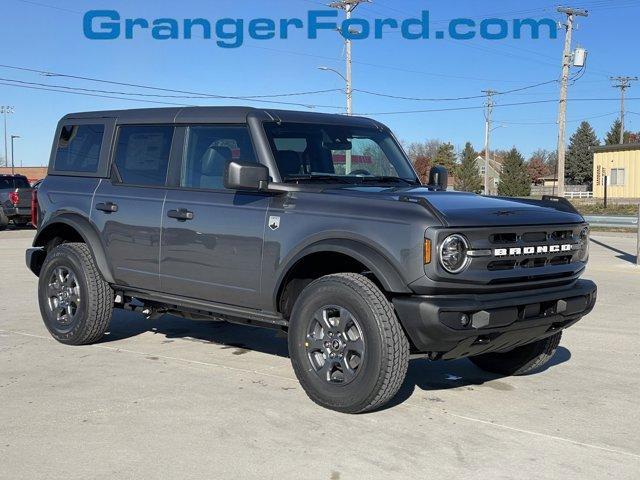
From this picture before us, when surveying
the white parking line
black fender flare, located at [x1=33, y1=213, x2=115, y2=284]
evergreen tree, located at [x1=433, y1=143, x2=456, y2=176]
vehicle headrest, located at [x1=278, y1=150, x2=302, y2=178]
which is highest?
evergreen tree, located at [x1=433, y1=143, x2=456, y2=176]

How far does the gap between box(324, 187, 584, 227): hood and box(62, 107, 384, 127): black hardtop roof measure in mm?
876

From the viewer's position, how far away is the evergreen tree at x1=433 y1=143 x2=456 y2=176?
9356 cm

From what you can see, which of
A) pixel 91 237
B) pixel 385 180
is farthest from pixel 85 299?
pixel 385 180

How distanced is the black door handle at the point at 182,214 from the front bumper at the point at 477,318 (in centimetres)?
195

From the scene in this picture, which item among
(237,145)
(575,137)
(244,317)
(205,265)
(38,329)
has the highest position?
(575,137)

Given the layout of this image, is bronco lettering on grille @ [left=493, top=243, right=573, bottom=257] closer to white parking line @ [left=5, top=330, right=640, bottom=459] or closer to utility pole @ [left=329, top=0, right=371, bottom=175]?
white parking line @ [left=5, top=330, right=640, bottom=459]

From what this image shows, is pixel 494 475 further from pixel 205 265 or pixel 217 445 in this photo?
pixel 205 265

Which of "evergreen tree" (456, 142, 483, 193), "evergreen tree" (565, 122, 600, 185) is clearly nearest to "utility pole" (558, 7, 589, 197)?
"evergreen tree" (456, 142, 483, 193)

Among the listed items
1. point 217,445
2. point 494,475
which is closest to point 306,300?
point 217,445

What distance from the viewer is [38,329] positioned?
7.59m

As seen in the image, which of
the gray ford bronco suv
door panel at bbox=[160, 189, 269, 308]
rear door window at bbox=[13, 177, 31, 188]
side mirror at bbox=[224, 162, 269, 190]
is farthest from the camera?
rear door window at bbox=[13, 177, 31, 188]

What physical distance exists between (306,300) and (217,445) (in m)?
1.16

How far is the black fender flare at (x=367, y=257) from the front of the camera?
4.50 metres

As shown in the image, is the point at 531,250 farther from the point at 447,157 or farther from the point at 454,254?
the point at 447,157
